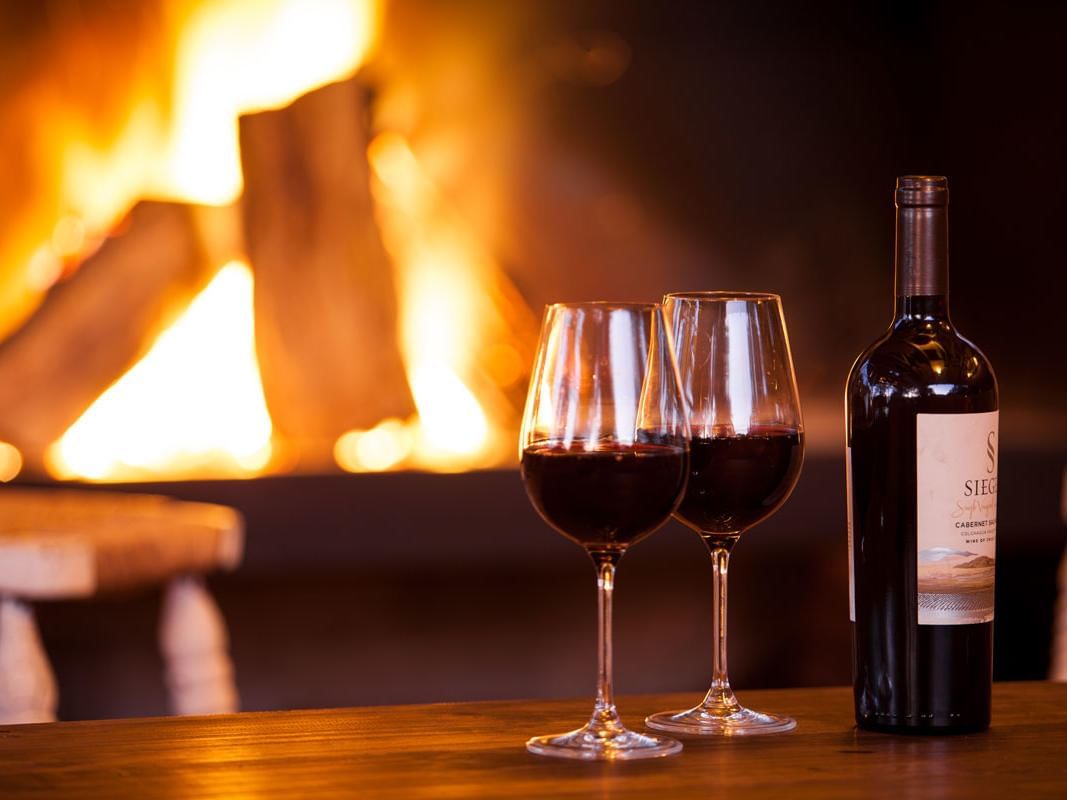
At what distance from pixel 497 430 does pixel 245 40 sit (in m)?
0.71

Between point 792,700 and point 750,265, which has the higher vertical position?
point 750,265

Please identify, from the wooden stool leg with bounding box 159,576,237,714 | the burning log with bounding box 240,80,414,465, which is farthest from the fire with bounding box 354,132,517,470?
the wooden stool leg with bounding box 159,576,237,714

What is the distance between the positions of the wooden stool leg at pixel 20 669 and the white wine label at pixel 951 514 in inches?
42.9

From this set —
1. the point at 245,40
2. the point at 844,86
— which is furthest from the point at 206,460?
the point at 844,86

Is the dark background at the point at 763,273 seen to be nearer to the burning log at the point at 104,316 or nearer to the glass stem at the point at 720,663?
the burning log at the point at 104,316

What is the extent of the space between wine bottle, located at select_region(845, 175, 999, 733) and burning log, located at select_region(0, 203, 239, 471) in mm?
1898

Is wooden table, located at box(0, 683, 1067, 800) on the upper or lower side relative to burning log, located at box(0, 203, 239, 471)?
lower

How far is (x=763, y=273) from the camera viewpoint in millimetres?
2764

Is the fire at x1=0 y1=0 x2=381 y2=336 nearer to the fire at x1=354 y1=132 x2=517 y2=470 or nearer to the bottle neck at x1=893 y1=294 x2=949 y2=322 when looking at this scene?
the fire at x1=354 y1=132 x2=517 y2=470

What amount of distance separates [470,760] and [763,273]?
212 centimetres

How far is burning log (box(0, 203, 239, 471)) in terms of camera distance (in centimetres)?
250

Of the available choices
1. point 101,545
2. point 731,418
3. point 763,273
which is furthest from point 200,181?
point 731,418

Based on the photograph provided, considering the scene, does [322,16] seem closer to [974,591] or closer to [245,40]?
[245,40]

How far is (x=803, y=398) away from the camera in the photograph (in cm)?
279
